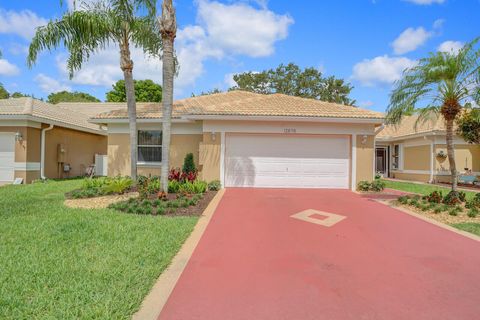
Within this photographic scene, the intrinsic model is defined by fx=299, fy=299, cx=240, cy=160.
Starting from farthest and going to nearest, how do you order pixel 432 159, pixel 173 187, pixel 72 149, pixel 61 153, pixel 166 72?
pixel 72 149, pixel 432 159, pixel 61 153, pixel 173 187, pixel 166 72

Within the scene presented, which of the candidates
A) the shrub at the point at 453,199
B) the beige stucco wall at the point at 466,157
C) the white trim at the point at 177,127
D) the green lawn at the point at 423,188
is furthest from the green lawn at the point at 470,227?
the beige stucco wall at the point at 466,157

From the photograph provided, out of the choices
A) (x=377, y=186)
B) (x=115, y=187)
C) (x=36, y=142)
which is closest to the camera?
(x=115, y=187)

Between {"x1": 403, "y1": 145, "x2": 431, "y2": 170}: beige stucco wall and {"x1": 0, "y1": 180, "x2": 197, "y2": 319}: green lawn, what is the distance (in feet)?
54.6

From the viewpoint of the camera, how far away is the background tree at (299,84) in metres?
38.2

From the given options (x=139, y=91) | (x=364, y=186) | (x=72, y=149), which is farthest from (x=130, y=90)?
(x=139, y=91)

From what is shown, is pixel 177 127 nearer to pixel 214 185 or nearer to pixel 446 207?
pixel 214 185

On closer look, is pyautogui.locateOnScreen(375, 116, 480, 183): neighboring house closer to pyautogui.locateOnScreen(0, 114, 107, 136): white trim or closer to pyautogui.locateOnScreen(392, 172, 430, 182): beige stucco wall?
pyautogui.locateOnScreen(392, 172, 430, 182): beige stucco wall

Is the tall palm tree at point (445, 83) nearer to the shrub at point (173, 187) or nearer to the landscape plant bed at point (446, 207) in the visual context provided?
the landscape plant bed at point (446, 207)

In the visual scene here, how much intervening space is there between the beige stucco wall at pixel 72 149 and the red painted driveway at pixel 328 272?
12.9 m

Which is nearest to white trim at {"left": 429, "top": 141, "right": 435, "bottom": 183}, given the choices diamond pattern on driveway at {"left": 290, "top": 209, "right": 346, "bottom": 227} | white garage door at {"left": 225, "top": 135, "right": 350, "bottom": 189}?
white garage door at {"left": 225, "top": 135, "right": 350, "bottom": 189}

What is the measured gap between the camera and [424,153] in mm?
18469

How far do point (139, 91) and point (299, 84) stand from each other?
20325 millimetres

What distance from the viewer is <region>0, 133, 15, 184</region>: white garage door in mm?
14570

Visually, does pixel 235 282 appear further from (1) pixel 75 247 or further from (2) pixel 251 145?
(2) pixel 251 145
